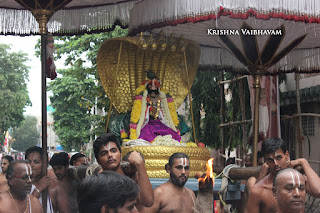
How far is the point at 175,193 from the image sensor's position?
18.3ft

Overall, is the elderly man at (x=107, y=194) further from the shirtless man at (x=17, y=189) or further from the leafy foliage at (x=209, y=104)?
the leafy foliage at (x=209, y=104)

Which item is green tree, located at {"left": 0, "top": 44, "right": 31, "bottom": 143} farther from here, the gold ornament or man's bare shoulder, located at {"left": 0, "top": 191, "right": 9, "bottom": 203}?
man's bare shoulder, located at {"left": 0, "top": 191, "right": 9, "bottom": 203}

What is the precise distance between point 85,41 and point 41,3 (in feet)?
22.6

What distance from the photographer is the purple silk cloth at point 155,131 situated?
878cm

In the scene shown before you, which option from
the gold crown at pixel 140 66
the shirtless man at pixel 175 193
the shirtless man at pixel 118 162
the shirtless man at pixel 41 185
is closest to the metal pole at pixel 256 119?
the gold crown at pixel 140 66

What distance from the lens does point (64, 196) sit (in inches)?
275

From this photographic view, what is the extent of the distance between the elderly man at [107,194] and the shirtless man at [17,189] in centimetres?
226

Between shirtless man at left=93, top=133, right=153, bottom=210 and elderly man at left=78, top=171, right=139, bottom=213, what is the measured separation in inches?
80.1

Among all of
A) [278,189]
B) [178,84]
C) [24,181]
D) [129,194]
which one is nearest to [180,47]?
[178,84]

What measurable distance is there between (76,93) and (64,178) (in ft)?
26.4

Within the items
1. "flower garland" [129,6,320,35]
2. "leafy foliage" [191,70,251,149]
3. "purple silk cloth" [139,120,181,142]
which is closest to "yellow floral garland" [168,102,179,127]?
"purple silk cloth" [139,120,181,142]

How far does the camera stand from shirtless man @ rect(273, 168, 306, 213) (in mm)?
3795

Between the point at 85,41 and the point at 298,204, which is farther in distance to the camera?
the point at 85,41

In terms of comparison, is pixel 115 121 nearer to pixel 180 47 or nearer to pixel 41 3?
pixel 180 47
